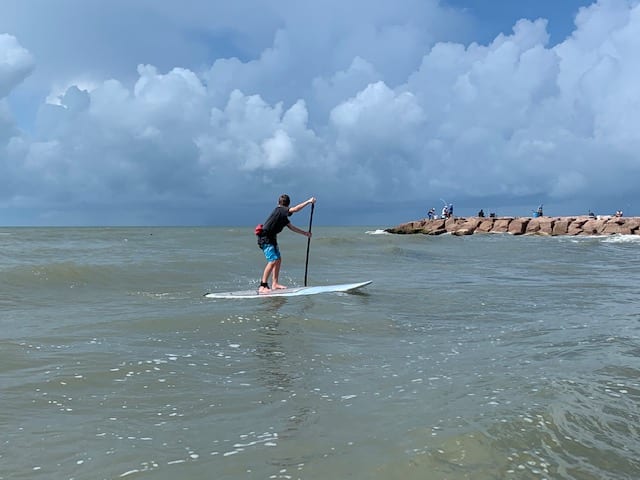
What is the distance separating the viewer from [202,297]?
1287cm

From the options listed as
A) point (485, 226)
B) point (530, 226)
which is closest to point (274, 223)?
point (530, 226)

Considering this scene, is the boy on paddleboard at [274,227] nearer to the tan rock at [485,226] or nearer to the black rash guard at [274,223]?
the black rash guard at [274,223]

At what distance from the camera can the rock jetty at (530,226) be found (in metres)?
52.3

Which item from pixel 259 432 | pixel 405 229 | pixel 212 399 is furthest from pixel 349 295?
pixel 405 229

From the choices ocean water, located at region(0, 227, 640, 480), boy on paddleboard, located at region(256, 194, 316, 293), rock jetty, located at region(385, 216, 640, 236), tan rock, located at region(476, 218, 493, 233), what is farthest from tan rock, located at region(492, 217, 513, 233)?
boy on paddleboard, located at region(256, 194, 316, 293)

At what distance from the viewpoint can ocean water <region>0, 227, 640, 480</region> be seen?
12.6ft

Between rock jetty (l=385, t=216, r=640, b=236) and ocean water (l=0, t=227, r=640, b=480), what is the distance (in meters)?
46.1

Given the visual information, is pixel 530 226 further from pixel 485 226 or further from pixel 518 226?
pixel 485 226

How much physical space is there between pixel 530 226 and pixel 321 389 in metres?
57.2

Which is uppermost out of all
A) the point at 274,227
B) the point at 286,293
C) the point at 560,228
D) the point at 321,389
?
the point at 560,228

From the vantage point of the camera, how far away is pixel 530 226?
5756 centimetres

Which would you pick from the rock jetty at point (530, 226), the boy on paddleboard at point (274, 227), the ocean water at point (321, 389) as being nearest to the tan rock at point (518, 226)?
the rock jetty at point (530, 226)

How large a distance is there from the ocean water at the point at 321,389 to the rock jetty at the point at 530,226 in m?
46.1

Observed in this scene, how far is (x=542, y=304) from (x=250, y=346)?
715 centimetres
